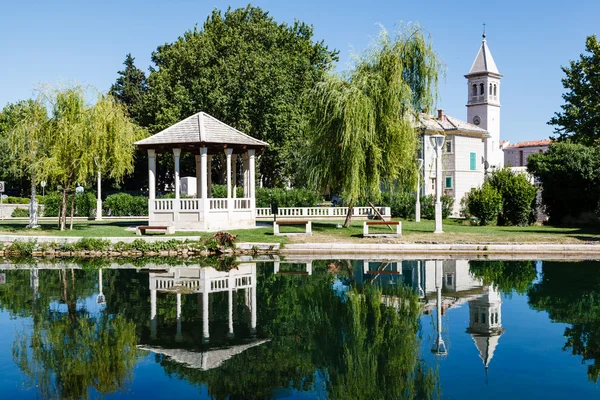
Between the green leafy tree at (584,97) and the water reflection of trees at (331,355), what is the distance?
31.9 m

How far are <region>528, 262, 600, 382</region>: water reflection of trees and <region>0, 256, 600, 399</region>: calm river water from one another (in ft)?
0.13

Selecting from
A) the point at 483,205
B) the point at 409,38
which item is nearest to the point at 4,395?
the point at 409,38

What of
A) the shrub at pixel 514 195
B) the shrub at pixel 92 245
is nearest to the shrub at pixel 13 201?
the shrub at pixel 92 245

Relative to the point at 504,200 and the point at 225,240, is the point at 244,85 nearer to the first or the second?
the point at 504,200

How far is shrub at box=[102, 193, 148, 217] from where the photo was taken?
4019 cm

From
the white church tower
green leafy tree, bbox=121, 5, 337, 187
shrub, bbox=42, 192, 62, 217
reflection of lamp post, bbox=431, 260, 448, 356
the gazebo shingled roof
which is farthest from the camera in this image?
the white church tower

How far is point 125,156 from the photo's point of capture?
1068 inches

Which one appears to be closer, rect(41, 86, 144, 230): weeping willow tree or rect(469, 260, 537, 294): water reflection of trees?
rect(469, 260, 537, 294): water reflection of trees

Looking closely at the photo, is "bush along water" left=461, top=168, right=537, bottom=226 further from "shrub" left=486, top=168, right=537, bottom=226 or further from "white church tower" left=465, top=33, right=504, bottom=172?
"white church tower" left=465, top=33, right=504, bottom=172

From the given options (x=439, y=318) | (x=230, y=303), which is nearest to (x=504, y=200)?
(x=439, y=318)

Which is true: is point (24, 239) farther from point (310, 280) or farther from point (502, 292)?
point (502, 292)

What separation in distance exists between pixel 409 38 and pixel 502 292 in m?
15.9

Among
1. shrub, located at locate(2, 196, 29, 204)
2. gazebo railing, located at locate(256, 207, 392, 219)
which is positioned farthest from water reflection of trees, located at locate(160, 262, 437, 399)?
shrub, located at locate(2, 196, 29, 204)

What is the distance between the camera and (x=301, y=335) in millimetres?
10461
